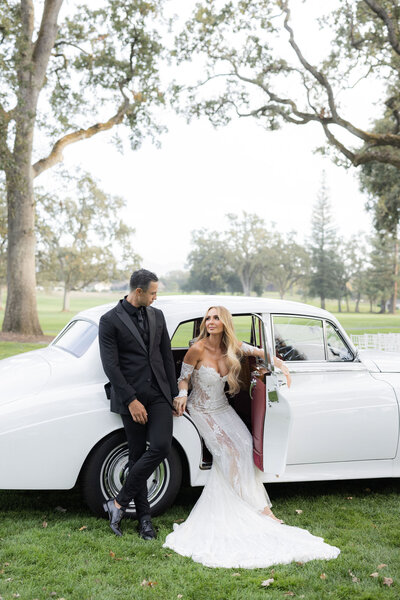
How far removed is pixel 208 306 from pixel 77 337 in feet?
4.23

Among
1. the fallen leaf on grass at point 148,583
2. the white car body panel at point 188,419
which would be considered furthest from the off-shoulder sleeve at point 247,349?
the fallen leaf on grass at point 148,583

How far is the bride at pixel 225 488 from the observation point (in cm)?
411

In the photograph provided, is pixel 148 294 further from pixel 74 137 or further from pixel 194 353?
pixel 74 137

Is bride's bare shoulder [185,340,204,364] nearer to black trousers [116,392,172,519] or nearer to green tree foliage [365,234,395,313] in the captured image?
black trousers [116,392,172,519]

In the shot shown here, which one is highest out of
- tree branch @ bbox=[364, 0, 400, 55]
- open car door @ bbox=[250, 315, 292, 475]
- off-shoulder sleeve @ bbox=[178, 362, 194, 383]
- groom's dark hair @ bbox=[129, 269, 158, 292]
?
tree branch @ bbox=[364, 0, 400, 55]

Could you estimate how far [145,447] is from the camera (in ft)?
14.7

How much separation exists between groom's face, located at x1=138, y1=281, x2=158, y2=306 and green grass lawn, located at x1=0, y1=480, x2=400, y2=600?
6.01 feet

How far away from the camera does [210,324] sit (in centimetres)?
495

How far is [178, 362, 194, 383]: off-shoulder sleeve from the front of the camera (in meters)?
4.91

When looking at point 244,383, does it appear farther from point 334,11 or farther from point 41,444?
point 334,11

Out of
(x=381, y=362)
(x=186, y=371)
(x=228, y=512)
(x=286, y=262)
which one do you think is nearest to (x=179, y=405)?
(x=186, y=371)

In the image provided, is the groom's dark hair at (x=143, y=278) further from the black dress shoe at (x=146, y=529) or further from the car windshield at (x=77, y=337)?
the black dress shoe at (x=146, y=529)

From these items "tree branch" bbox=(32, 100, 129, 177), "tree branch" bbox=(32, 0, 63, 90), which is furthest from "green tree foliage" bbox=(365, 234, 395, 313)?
"tree branch" bbox=(32, 0, 63, 90)

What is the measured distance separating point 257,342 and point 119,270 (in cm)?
6326
